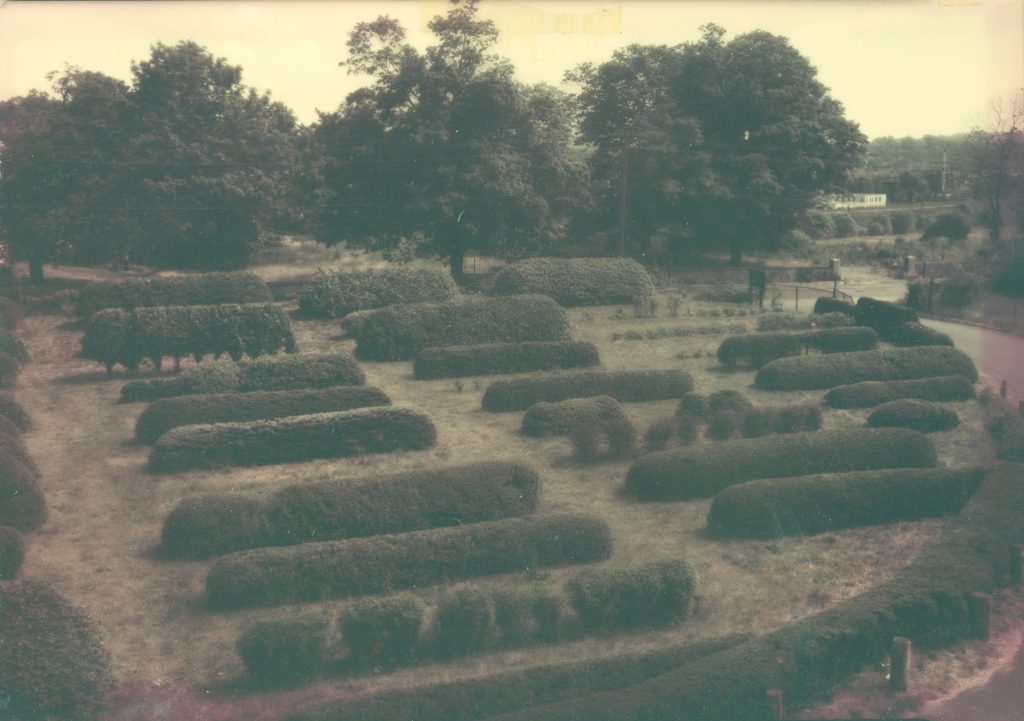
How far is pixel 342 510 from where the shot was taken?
17.0 meters

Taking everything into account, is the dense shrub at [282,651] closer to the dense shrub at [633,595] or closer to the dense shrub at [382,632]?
the dense shrub at [382,632]

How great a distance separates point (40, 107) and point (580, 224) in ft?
59.1

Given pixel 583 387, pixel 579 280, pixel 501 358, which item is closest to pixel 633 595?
pixel 583 387

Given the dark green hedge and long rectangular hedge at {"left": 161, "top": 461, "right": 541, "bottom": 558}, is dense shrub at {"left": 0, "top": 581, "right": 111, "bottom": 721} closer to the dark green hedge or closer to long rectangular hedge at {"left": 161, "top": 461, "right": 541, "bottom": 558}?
long rectangular hedge at {"left": 161, "top": 461, "right": 541, "bottom": 558}

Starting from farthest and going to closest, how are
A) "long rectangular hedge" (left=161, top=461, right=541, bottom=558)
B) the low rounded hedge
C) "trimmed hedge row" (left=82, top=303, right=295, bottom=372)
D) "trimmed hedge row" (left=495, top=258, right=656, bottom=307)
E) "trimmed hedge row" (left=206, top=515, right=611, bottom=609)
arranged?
"trimmed hedge row" (left=495, top=258, right=656, bottom=307), "trimmed hedge row" (left=82, top=303, right=295, bottom=372), the low rounded hedge, "long rectangular hedge" (left=161, top=461, right=541, bottom=558), "trimmed hedge row" (left=206, top=515, right=611, bottom=609)

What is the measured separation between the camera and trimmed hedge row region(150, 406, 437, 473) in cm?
2012

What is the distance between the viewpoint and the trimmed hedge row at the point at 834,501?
18.2 m

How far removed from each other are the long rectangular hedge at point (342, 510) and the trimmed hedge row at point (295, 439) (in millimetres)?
2942

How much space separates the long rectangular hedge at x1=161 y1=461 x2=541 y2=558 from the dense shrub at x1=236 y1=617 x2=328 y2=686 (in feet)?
10.6

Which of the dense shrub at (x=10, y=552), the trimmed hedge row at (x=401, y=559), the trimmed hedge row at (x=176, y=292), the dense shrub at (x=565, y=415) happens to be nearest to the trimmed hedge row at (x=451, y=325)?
the trimmed hedge row at (x=176, y=292)

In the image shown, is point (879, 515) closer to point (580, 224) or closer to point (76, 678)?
point (76, 678)

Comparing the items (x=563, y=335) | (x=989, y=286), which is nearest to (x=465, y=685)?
(x=563, y=335)

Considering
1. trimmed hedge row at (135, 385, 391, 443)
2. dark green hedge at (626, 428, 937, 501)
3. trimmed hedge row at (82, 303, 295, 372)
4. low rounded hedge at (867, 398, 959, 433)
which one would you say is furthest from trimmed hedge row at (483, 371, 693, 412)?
trimmed hedge row at (82, 303, 295, 372)

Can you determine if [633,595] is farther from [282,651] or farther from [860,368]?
[860,368]
